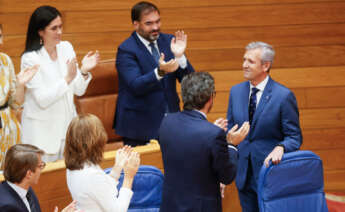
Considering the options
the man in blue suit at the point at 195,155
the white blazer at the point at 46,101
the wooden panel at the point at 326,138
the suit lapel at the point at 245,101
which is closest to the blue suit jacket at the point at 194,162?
the man in blue suit at the point at 195,155

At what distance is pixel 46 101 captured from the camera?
2.99 meters

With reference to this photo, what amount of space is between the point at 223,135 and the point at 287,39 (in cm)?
227

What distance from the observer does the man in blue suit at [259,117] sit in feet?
8.69

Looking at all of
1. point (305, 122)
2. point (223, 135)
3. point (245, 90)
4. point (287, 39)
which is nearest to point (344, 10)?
point (287, 39)

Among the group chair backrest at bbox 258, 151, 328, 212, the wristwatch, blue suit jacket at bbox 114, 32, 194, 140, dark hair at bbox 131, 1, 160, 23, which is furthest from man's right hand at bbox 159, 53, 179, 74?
chair backrest at bbox 258, 151, 328, 212

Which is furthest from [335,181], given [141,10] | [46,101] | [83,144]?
[83,144]

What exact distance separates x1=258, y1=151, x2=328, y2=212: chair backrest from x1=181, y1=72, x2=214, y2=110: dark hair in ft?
1.70

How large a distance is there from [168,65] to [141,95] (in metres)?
0.30

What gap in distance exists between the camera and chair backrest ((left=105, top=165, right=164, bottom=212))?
95.4 inches

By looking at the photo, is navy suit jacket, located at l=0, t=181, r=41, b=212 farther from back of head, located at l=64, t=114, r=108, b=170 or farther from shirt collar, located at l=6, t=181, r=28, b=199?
back of head, located at l=64, t=114, r=108, b=170

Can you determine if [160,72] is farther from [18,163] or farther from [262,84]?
[18,163]

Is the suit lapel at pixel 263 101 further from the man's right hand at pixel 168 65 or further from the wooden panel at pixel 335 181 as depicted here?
the wooden panel at pixel 335 181

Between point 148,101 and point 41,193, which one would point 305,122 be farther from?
point 41,193

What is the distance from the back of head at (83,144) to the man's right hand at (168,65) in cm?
96
